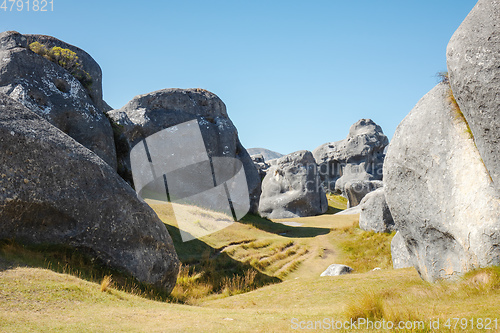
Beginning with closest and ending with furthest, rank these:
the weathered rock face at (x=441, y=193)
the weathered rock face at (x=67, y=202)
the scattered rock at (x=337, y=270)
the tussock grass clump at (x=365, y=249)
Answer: the weathered rock face at (x=441, y=193)
the weathered rock face at (x=67, y=202)
the scattered rock at (x=337, y=270)
the tussock grass clump at (x=365, y=249)

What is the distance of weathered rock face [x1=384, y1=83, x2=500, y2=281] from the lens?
858 centimetres

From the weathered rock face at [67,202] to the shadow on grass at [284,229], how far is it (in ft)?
57.1

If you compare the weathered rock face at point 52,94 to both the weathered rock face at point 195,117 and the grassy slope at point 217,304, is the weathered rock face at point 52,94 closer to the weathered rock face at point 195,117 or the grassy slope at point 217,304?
the weathered rock face at point 195,117

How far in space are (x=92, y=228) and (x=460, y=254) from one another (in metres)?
8.93

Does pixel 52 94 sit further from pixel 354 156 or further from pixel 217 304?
pixel 354 156

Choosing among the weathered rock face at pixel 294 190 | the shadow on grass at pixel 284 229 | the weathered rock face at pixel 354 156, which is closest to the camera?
the shadow on grass at pixel 284 229

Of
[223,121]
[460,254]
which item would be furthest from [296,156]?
[460,254]

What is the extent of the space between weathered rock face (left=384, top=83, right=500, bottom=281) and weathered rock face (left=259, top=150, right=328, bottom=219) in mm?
30376

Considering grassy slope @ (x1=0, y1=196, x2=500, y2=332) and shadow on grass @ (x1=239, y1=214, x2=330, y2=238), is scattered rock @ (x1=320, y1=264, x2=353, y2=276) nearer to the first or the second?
grassy slope @ (x1=0, y1=196, x2=500, y2=332)

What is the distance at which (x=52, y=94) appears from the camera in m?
18.4

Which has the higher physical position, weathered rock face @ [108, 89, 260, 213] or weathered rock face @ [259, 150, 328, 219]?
weathered rock face @ [108, 89, 260, 213]

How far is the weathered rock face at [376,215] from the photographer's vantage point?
24.3 m

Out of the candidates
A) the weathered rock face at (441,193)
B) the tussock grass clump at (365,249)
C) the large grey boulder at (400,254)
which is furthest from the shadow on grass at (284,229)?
the weathered rock face at (441,193)

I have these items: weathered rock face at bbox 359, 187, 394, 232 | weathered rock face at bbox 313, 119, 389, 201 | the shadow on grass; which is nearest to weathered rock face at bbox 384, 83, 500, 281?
weathered rock face at bbox 359, 187, 394, 232
